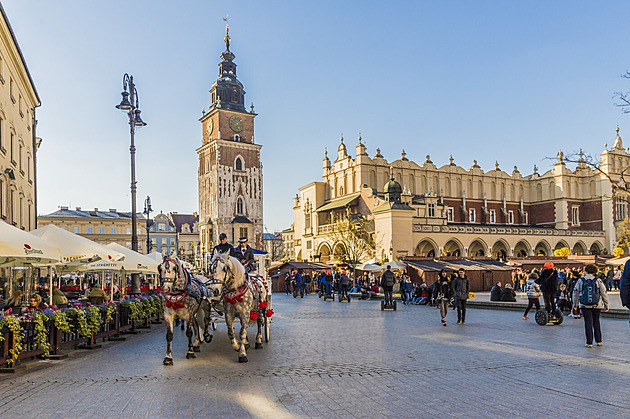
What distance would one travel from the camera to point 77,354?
11359 mm

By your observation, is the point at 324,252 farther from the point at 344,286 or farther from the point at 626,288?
the point at 626,288

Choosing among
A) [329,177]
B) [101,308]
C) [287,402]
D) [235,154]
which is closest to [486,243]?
[329,177]

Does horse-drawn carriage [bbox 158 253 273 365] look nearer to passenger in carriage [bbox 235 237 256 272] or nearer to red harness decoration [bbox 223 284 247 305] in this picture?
red harness decoration [bbox 223 284 247 305]

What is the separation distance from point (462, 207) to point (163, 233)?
71.5 meters

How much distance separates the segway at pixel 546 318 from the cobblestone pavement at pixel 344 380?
205 cm

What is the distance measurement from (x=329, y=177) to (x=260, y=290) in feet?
186

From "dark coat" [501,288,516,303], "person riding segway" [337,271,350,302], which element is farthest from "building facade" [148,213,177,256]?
"dark coat" [501,288,516,303]

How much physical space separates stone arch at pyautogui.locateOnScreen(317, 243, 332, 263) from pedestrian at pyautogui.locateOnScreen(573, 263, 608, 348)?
50046mm

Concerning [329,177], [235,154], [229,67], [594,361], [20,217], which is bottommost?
[594,361]

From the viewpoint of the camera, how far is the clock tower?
280 ft

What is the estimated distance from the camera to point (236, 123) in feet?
290

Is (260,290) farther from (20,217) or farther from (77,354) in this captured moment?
(20,217)

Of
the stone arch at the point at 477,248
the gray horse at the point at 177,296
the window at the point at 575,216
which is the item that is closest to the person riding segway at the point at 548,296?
the gray horse at the point at 177,296

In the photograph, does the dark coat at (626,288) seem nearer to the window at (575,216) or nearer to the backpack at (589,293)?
the backpack at (589,293)
